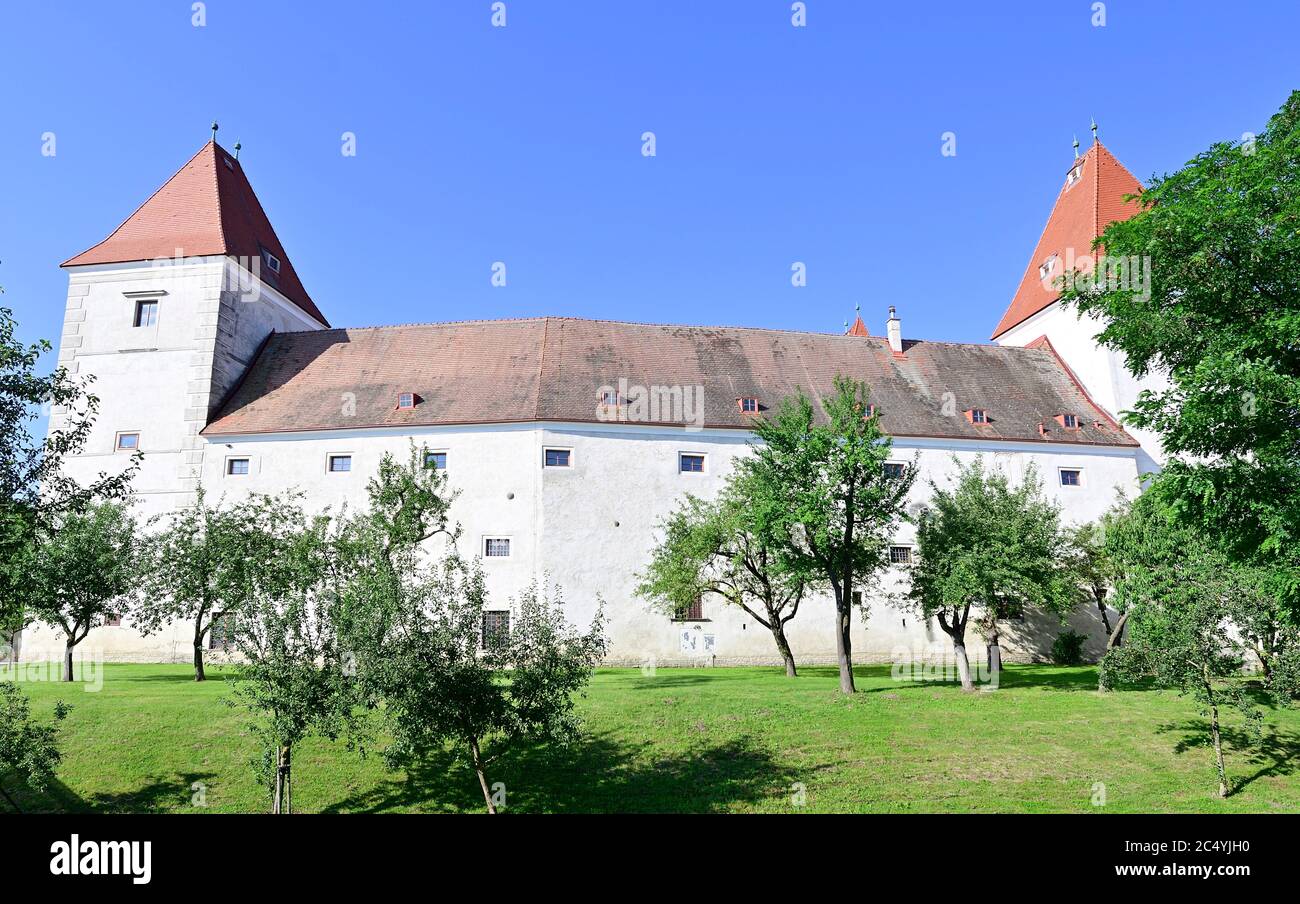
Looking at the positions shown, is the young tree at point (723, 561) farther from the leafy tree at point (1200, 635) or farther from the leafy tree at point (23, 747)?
the leafy tree at point (23, 747)

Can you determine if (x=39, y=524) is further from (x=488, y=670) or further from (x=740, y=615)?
(x=740, y=615)

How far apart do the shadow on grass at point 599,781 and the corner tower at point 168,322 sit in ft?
72.7

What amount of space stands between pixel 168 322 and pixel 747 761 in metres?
32.1

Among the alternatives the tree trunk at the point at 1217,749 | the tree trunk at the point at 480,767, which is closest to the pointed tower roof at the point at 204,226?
the tree trunk at the point at 480,767

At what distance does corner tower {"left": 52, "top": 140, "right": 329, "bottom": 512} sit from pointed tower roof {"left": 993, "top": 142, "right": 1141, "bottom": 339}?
3894 centimetres

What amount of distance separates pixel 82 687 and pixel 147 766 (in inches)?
333

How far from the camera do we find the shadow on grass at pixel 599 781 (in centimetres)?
1434

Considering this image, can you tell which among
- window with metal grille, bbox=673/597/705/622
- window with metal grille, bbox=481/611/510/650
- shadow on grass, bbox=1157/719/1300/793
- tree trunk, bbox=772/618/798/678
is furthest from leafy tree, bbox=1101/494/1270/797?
window with metal grille, bbox=673/597/705/622

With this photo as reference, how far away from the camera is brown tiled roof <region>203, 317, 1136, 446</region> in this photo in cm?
3253

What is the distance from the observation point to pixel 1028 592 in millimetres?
22000
